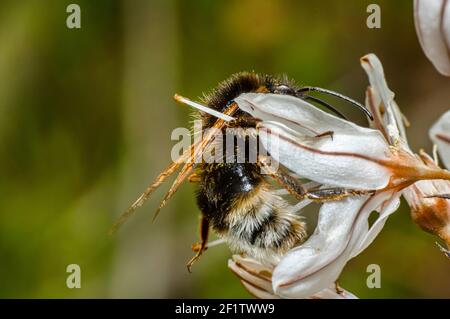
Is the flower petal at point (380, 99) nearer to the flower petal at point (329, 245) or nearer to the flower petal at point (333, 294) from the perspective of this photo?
the flower petal at point (329, 245)

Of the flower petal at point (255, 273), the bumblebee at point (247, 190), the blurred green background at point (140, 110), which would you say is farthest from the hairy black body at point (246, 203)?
the blurred green background at point (140, 110)

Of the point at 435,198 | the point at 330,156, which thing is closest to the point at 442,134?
the point at 435,198

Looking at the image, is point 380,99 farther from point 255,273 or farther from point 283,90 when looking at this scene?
point 255,273

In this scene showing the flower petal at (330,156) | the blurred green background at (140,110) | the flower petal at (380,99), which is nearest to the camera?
the flower petal at (330,156)

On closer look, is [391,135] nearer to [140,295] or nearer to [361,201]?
[361,201]

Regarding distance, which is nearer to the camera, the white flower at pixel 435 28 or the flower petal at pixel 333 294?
the white flower at pixel 435 28

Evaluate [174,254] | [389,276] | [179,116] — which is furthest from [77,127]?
[389,276]

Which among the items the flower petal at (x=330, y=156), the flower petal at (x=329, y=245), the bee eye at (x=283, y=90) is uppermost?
the bee eye at (x=283, y=90)

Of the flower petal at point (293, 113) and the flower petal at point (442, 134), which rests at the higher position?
the flower petal at point (293, 113)
